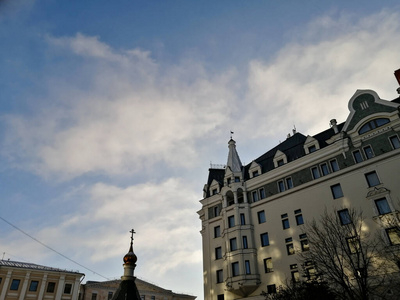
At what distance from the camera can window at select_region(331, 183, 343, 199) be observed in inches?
1214

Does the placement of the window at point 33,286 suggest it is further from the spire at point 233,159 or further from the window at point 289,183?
the window at point 289,183

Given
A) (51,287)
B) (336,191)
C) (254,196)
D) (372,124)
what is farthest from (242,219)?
(51,287)

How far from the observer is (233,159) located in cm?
4428

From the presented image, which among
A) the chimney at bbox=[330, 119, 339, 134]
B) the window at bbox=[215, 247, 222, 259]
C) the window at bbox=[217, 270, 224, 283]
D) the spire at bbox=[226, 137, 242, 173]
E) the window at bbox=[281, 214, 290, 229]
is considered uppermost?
the spire at bbox=[226, 137, 242, 173]

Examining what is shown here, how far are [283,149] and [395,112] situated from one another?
14.0 metres

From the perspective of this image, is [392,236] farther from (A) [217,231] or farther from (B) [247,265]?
(A) [217,231]

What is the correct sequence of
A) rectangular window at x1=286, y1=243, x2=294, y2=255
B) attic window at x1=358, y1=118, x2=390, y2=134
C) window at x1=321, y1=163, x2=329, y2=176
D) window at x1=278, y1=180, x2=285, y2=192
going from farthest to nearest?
window at x1=278, y1=180, x2=285, y2=192 → window at x1=321, y1=163, x2=329, y2=176 → rectangular window at x1=286, y1=243, x2=294, y2=255 → attic window at x1=358, y1=118, x2=390, y2=134

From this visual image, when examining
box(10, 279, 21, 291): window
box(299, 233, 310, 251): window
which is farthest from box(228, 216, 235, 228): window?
box(10, 279, 21, 291): window

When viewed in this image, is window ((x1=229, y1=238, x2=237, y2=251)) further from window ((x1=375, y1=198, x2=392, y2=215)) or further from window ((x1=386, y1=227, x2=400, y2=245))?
window ((x1=386, y1=227, x2=400, y2=245))

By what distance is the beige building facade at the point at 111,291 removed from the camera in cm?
5534

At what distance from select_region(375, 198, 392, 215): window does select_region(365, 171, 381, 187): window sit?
177cm

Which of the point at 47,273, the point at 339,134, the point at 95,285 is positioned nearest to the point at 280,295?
the point at 339,134

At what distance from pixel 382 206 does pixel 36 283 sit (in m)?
48.3

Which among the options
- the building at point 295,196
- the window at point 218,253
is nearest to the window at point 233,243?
the building at point 295,196
